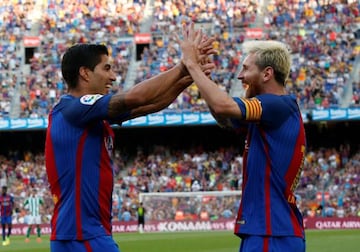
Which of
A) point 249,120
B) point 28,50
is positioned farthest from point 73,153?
point 28,50

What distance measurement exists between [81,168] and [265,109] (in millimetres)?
1406

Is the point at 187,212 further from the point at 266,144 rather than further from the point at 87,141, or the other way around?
the point at 87,141

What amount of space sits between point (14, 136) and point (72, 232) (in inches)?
1709

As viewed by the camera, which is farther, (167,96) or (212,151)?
(212,151)

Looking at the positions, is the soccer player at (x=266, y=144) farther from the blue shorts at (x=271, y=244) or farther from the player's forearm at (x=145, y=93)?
the player's forearm at (x=145, y=93)

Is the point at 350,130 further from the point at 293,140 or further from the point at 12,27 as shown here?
the point at 293,140

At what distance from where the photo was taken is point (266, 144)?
22.5ft

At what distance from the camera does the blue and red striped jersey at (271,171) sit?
6.80 meters

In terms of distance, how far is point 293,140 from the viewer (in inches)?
272

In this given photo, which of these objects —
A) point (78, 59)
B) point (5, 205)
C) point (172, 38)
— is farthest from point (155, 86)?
point (172, 38)

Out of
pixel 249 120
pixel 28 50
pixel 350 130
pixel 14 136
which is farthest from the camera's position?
pixel 28 50

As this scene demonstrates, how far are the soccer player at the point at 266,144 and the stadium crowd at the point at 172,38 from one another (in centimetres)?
3695

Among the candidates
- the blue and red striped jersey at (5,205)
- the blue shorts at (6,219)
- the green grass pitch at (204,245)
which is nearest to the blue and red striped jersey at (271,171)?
the green grass pitch at (204,245)

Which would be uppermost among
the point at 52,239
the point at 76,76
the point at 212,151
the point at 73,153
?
the point at 76,76
